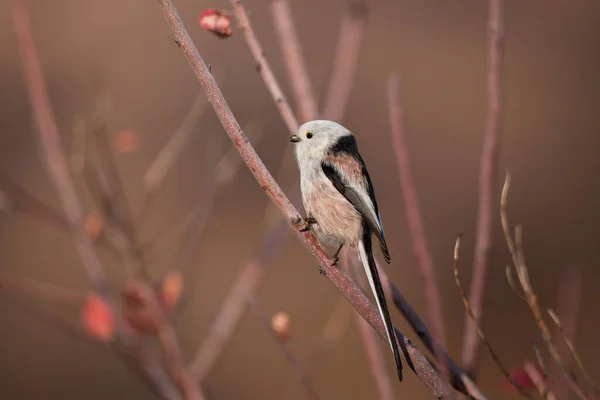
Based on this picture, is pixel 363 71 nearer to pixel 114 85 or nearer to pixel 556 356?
pixel 114 85

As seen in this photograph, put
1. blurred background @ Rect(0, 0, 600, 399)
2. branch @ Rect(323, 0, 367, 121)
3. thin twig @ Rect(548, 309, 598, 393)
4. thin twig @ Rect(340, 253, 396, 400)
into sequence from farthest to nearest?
blurred background @ Rect(0, 0, 600, 399)
branch @ Rect(323, 0, 367, 121)
thin twig @ Rect(340, 253, 396, 400)
thin twig @ Rect(548, 309, 598, 393)

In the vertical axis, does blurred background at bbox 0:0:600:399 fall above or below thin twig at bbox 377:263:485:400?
below

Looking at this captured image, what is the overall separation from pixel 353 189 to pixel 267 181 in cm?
71

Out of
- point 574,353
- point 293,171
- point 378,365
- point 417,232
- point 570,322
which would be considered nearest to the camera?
point 574,353

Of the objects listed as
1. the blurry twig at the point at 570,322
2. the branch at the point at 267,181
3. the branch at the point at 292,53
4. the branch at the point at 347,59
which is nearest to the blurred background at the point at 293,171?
the blurry twig at the point at 570,322

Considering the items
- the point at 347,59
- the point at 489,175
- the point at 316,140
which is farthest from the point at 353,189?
the point at 489,175

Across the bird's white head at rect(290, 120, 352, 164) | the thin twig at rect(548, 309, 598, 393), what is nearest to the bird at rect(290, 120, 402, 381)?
the bird's white head at rect(290, 120, 352, 164)

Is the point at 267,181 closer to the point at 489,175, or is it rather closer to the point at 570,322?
the point at 489,175

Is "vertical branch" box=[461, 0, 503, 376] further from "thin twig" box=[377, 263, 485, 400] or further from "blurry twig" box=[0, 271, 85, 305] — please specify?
"blurry twig" box=[0, 271, 85, 305]

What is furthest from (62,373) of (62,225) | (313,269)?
(62,225)

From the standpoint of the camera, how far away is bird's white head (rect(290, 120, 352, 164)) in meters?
1.91

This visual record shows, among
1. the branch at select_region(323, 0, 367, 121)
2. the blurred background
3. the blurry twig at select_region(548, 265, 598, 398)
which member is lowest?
the blurred background

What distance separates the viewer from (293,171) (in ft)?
13.7

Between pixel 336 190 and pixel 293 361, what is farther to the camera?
pixel 336 190
